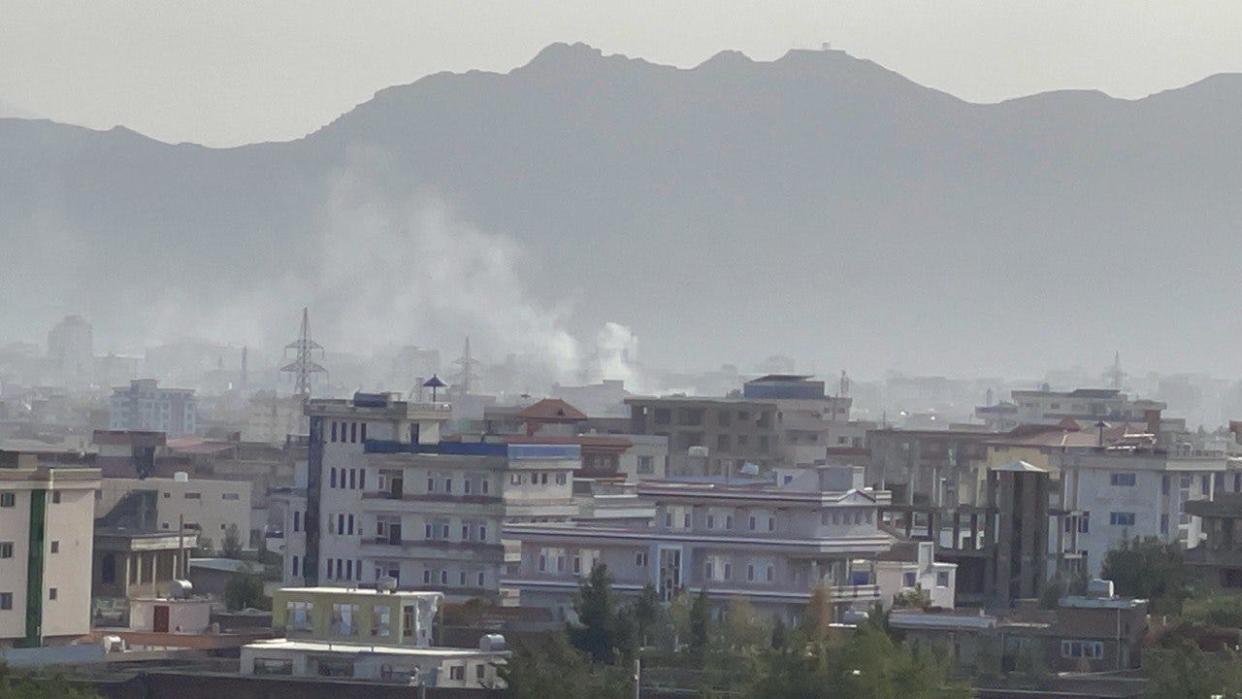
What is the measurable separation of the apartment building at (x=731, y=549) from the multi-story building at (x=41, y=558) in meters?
5.59

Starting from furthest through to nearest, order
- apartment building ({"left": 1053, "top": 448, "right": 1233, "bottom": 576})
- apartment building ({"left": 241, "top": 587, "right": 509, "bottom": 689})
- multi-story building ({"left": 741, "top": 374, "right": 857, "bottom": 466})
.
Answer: multi-story building ({"left": 741, "top": 374, "right": 857, "bottom": 466})
apartment building ({"left": 1053, "top": 448, "right": 1233, "bottom": 576})
apartment building ({"left": 241, "top": 587, "right": 509, "bottom": 689})

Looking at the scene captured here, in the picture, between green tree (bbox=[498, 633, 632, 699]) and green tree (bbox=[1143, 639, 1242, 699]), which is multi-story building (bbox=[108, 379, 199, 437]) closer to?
green tree (bbox=[498, 633, 632, 699])

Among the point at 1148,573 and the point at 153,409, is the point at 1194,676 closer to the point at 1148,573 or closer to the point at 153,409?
the point at 1148,573

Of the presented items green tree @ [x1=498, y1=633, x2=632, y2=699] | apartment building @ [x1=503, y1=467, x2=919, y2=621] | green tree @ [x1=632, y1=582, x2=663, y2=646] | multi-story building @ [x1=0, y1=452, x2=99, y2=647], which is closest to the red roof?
apartment building @ [x1=503, y1=467, x2=919, y2=621]

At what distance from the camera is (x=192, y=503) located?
73812 mm

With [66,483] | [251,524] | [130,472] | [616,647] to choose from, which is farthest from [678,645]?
[130,472]

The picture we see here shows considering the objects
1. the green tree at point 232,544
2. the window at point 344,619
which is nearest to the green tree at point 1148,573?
the window at point 344,619

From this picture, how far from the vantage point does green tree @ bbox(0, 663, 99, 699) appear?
29844 mm

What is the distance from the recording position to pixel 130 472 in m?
82.5

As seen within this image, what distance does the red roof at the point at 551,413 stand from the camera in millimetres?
82800

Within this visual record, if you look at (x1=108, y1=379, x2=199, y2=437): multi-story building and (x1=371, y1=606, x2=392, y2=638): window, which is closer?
(x1=371, y1=606, x2=392, y2=638): window

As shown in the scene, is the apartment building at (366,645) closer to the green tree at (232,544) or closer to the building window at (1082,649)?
the building window at (1082,649)

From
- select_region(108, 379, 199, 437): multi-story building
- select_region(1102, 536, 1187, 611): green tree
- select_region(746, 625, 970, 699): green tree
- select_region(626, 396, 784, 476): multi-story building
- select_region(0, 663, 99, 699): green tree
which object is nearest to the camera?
select_region(0, 663, 99, 699): green tree

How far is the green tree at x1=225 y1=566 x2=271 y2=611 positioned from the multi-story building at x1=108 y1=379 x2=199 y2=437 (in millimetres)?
104380
